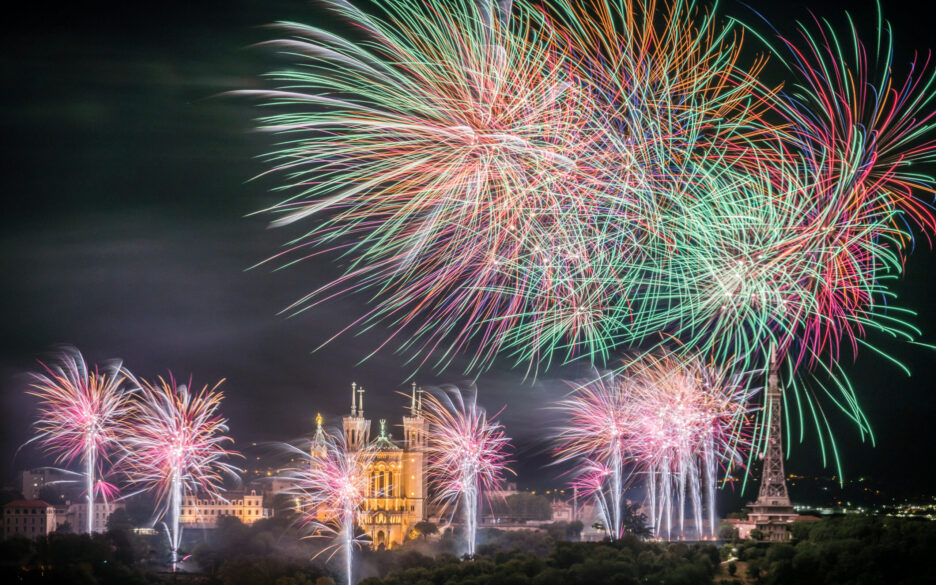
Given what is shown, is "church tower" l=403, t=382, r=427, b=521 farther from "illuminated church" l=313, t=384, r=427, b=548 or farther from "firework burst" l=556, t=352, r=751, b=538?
"firework burst" l=556, t=352, r=751, b=538

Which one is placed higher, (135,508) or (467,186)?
(467,186)

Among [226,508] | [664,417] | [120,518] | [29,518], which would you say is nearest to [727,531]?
[664,417]

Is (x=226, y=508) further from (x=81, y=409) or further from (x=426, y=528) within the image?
(x=81, y=409)

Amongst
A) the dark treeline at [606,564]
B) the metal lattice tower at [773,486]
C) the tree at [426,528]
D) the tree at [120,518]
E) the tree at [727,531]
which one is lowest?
the tree at [426,528]

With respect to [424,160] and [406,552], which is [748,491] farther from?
[424,160]

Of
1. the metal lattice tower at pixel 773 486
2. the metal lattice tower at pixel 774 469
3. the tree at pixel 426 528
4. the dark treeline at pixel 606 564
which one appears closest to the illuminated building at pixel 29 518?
the dark treeline at pixel 606 564

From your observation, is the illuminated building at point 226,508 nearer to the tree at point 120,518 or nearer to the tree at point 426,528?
the tree at point 120,518

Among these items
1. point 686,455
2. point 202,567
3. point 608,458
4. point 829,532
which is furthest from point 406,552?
point 829,532
